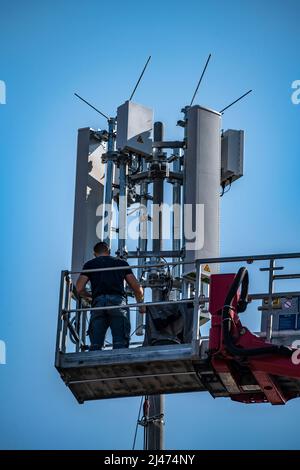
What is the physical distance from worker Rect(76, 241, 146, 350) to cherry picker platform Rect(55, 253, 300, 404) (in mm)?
246

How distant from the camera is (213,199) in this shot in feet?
82.2

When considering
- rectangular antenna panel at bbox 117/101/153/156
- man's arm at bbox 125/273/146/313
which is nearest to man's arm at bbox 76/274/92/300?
man's arm at bbox 125/273/146/313

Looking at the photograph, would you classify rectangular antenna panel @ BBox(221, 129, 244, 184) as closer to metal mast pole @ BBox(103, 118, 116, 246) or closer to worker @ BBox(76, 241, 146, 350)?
metal mast pole @ BBox(103, 118, 116, 246)

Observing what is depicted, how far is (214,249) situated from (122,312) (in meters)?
2.89

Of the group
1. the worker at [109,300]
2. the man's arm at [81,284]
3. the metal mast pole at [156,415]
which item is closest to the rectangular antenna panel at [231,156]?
the metal mast pole at [156,415]

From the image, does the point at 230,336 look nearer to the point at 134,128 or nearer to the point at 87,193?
the point at 134,128

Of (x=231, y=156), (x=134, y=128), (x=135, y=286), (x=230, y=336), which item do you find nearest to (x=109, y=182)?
(x=134, y=128)

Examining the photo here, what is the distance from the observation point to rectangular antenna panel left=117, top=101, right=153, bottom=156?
2567cm

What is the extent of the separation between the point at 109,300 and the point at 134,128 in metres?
4.28

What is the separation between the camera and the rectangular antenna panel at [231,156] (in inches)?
1029

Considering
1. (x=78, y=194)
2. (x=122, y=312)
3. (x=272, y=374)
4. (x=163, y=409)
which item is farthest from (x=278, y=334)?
(x=78, y=194)

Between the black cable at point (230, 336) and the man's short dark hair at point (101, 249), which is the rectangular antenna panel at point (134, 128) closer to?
the man's short dark hair at point (101, 249)

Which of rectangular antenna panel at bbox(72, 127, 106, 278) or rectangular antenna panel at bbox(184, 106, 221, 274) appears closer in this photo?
rectangular antenna panel at bbox(184, 106, 221, 274)

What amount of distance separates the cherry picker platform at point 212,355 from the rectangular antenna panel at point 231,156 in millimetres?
3846
